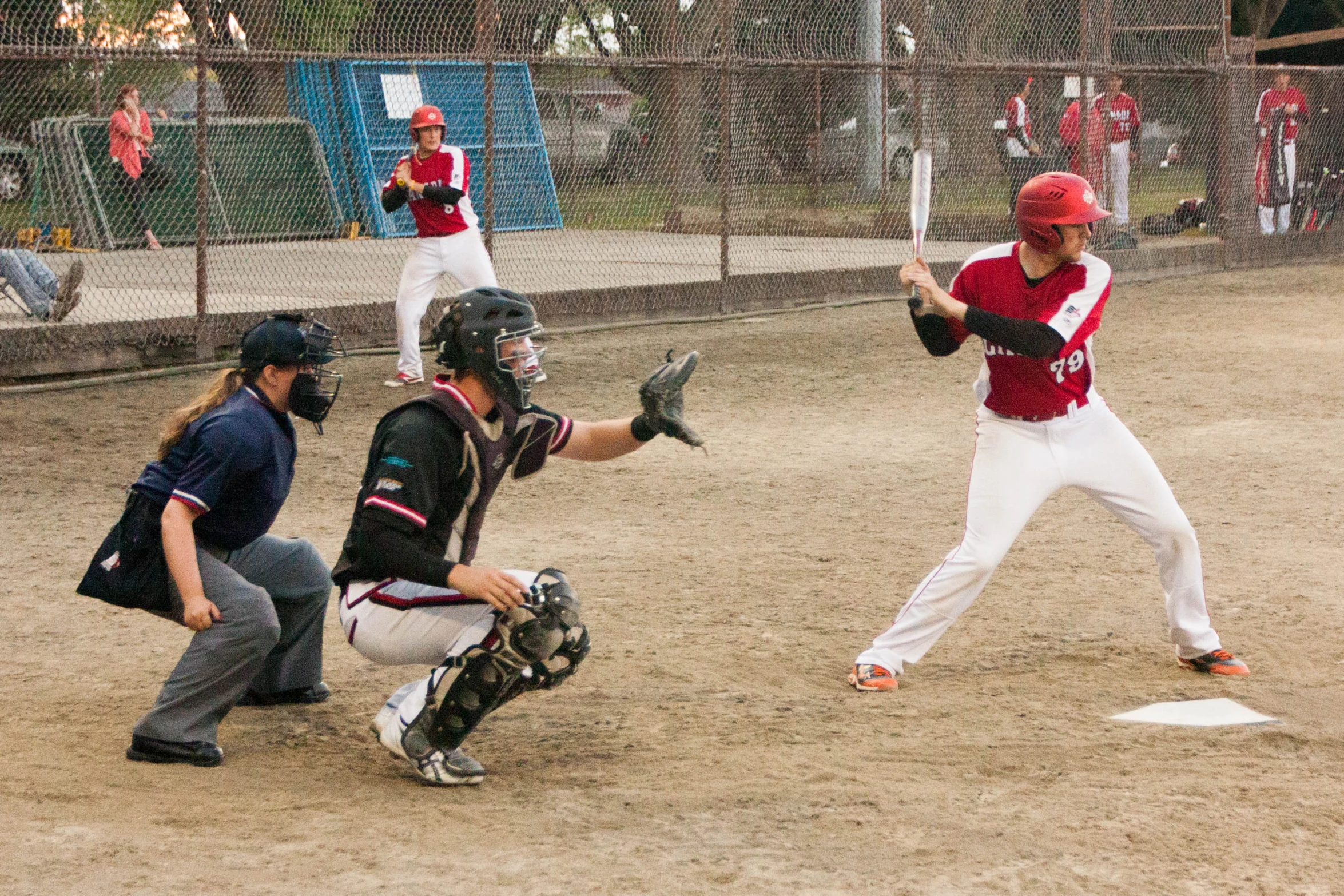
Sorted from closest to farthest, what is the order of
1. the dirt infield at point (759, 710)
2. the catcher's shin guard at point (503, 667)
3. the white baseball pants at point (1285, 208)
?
the dirt infield at point (759, 710) < the catcher's shin guard at point (503, 667) < the white baseball pants at point (1285, 208)

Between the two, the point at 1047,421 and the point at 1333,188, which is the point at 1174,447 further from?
the point at 1333,188

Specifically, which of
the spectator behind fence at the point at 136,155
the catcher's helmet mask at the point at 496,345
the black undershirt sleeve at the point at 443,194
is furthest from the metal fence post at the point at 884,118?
the catcher's helmet mask at the point at 496,345

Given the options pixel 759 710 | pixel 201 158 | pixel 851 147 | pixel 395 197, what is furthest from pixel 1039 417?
pixel 851 147

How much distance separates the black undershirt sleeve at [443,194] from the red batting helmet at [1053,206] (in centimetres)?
590

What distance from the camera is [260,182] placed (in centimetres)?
1827

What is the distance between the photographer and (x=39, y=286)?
447 inches

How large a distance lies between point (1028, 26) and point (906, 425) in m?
9.10

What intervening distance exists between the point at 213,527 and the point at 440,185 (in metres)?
6.14

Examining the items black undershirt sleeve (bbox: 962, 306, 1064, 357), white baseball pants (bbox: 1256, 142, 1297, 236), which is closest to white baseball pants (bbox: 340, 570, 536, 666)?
black undershirt sleeve (bbox: 962, 306, 1064, 357)

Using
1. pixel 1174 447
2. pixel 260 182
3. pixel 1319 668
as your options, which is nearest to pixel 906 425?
pixel 1174 447

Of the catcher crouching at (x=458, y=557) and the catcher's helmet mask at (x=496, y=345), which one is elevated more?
the catcher's helmet mask at (x=496, y=345)

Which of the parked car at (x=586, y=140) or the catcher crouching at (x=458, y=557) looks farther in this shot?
the parked car at (x=586, y=140)

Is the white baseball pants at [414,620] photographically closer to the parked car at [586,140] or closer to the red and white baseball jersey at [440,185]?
the red and white baseball jersey at [440,185]

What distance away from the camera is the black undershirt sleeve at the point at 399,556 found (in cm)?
381
